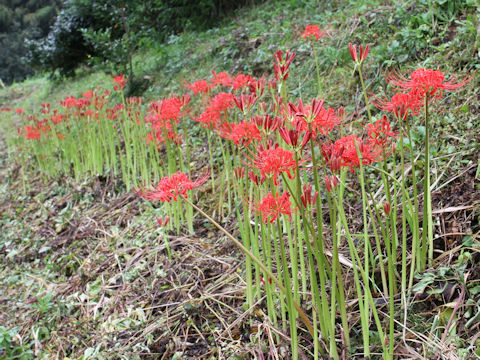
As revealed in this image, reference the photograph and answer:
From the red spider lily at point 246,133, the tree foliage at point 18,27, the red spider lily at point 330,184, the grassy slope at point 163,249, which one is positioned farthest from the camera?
the tree foliage at point 18,27

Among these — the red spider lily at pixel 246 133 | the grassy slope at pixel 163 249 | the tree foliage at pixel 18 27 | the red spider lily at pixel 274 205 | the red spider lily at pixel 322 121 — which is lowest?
the grassy slope at pixel 163 249

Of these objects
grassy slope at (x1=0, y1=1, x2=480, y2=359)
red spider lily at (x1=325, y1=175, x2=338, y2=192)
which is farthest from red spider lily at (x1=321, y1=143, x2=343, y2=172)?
grassy slope at (x1=0, y1=1, x2=480, y2=359)

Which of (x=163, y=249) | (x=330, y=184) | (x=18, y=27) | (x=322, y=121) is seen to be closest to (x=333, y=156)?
(x=330, y=184)

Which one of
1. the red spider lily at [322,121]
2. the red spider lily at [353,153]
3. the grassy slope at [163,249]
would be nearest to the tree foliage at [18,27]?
the grassy slope at [163,249]

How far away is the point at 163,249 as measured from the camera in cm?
270

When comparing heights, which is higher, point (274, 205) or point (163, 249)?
point (274, 205)

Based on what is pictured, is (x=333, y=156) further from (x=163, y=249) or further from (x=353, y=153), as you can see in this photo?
(x=163, y=249)

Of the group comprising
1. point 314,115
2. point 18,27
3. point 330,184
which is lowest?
point 330,184

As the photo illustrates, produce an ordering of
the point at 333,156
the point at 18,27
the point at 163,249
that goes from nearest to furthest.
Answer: the point at 333,156
the point at 163,249
the point at 18,27

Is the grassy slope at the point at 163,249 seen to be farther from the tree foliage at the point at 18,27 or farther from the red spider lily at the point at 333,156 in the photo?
the tree foliage at the point at 18,27

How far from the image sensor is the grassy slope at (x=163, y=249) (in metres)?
1.88

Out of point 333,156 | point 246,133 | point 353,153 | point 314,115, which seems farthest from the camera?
point 246,133

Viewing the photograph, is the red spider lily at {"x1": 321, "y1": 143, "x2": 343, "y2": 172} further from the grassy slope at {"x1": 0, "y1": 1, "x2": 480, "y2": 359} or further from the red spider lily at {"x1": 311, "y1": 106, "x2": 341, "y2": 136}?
the grassy slope at {"x1": 0, "y1": 1, "x2": 480, "y2": 359}

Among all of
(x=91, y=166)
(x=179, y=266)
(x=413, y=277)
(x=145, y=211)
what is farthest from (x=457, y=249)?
(x=91, y=166)
